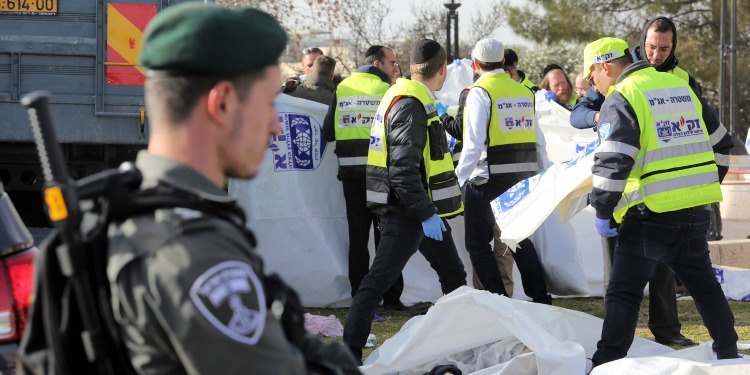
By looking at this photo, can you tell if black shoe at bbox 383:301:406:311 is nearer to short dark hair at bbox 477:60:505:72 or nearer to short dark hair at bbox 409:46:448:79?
short dark hair at bbox 477:60:505:72

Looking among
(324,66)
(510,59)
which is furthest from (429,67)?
(510,59)

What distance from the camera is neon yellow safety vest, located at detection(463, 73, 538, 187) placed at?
8141 mm

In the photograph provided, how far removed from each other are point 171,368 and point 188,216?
22 cm

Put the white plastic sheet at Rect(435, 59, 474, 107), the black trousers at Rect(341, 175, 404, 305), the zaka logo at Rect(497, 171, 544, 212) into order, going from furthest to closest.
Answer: the white plastic sheet at Rect(435, 59, 474, 107) < the black trousers at Rect(341, 175, 404, 305) < the zaka logo at Rect(497, 171, 544, 212)

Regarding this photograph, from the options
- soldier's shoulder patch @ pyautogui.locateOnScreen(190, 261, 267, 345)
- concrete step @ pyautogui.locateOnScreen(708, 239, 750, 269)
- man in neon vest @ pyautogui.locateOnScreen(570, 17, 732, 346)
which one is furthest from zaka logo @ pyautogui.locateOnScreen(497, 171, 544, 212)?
soldier's shoulder patch @ pyautogui.locateOnScreen(190, 261, 267, 345)

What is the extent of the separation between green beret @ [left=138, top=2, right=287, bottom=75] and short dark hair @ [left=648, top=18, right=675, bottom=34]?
18.0 ft

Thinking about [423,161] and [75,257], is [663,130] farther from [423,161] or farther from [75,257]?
[75,257]

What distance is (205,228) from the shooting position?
65.9 inches

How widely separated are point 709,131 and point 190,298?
5534mm

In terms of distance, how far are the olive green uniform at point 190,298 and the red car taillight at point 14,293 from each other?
1872 mm

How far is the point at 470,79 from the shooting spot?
11508mm

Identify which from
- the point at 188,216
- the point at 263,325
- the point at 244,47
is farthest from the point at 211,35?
the point at 263,325

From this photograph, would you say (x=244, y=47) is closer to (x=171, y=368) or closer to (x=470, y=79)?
(x=171, y=368)

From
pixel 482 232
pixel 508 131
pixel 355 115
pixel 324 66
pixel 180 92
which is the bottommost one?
pixel 482 232
